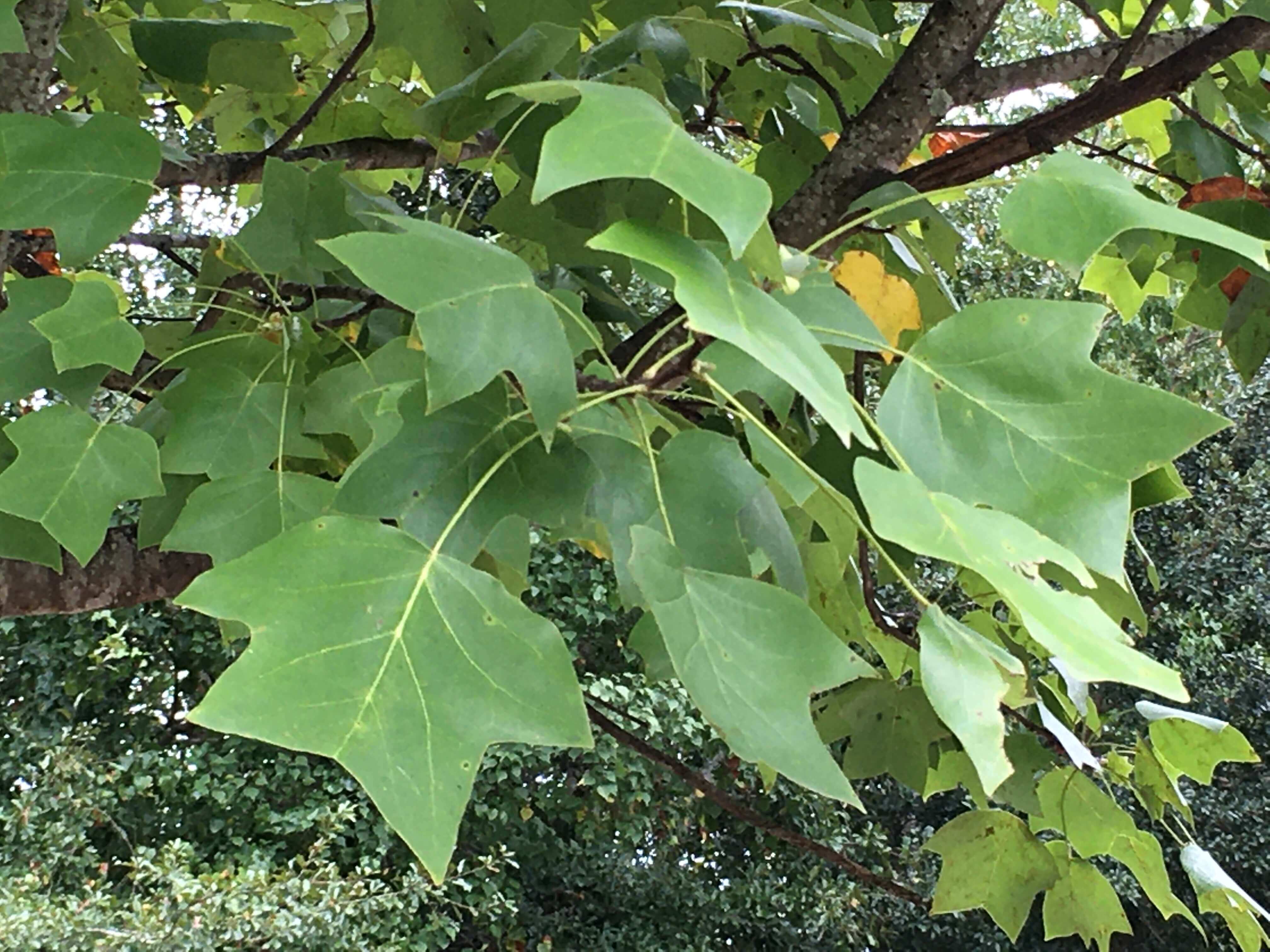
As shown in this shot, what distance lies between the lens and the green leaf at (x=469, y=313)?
31 cm

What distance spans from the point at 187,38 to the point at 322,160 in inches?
4.2

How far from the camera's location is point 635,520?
0.37m

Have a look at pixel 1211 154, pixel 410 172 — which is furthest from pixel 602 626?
pixel 1211 154

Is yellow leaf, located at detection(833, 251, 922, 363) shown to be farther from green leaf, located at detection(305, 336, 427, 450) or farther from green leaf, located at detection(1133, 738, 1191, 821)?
green leaf, located at detection(1133, 738, 1191, 821)

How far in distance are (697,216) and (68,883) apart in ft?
9.71

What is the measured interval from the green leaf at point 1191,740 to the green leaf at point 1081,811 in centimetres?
8

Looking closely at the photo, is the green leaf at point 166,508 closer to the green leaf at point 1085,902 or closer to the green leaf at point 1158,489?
the green leaf at point 1158,489

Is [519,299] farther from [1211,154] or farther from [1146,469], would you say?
[1211,154]

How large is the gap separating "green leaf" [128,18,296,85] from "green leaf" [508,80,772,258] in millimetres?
363

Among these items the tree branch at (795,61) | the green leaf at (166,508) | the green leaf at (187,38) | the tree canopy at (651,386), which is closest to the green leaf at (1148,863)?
the tree canopy at (651,386)

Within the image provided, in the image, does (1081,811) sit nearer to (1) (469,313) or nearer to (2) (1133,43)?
(2) (1133,43)

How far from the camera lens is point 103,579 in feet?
2.01

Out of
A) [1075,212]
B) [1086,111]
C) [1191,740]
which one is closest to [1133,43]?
[1086,111]

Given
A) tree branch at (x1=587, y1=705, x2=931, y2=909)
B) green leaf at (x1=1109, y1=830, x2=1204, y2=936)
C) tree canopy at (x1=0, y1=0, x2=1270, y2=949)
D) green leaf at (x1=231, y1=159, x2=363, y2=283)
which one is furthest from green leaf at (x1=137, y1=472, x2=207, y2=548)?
green leaf at (x1=1109, y1=830, x2=1204, y2=936)
